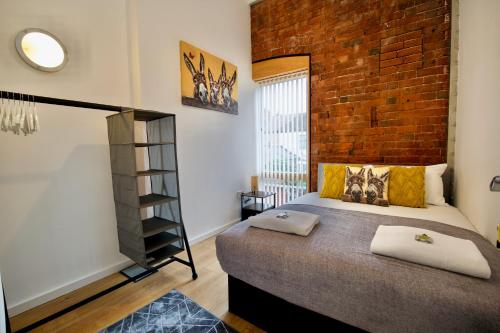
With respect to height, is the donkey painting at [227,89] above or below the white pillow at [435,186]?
above

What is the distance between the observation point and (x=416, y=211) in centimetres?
191

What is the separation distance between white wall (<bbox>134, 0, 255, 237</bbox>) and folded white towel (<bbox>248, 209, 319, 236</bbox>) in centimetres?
131

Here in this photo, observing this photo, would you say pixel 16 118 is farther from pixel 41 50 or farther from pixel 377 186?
pixel 377 186

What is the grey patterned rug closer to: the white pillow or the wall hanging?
the wall hanging

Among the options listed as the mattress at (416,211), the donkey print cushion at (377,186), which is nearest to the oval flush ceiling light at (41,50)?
the mattress at (416,211)

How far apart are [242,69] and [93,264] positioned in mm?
3009

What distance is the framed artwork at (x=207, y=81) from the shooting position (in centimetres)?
253

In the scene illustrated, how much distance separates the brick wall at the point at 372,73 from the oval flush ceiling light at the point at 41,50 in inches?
103

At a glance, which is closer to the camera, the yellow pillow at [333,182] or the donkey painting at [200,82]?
the yellow pillow at [333,182]

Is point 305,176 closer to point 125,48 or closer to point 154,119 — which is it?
point 154,119

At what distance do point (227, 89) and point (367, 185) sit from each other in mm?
2118

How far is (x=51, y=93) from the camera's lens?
5.46 ft

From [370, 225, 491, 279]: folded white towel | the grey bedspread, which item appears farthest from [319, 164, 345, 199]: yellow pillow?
[370, 225, 491, 279]: folded white towel

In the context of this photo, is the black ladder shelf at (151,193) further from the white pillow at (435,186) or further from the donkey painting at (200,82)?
the white pillow at (435,186)
